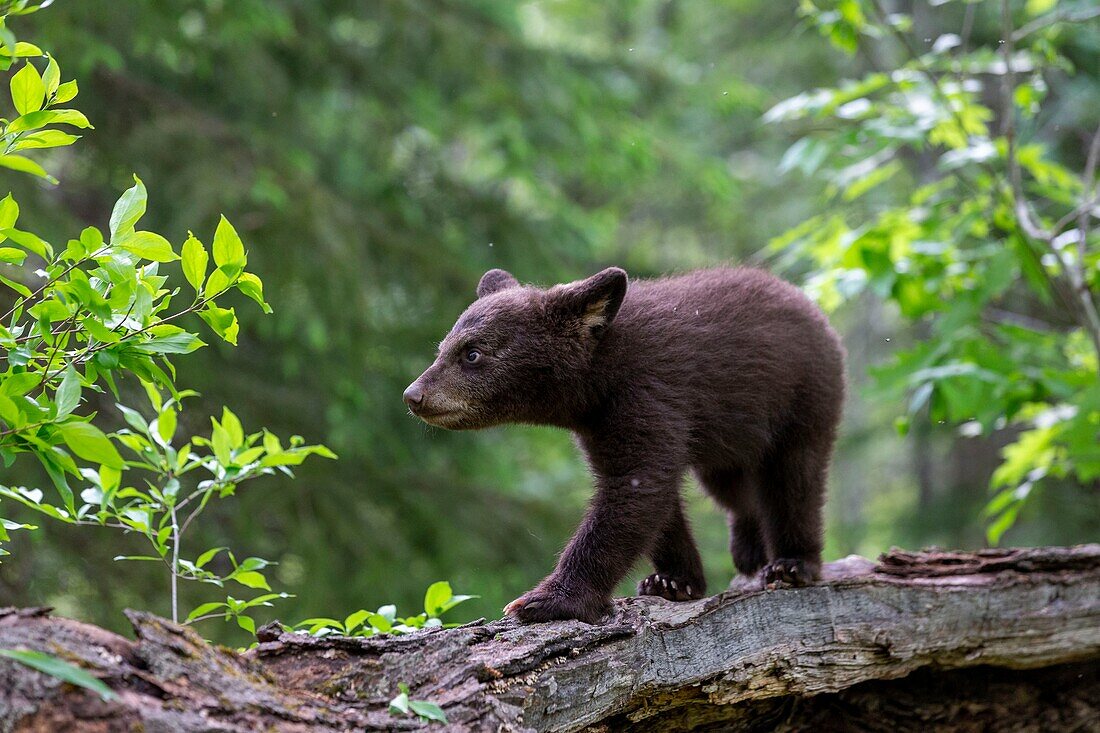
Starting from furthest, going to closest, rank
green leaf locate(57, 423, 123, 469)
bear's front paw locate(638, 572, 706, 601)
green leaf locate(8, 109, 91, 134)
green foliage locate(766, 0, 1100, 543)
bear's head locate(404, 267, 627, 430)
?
green foliage locate(766, 0, 1100, 543)
bear's front paw locate(638, 572, 706, 601)
bear's head locate(404, 267, 627, 430)
green leaf locate(8, 109, 91, 134)
green leaf locate(57, 423, 123, 469)

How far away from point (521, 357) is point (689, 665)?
1323 mm

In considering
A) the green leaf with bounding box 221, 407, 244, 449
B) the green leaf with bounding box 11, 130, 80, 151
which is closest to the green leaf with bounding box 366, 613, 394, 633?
the green leaf with bounding box 221, 407, 244, 449

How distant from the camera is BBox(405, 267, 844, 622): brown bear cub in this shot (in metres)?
3.75

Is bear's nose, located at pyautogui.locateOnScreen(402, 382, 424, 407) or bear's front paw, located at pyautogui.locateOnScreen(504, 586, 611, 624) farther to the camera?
bear's nose, located at pyautogui.locateOnScreen(402, 382, 424, 407)

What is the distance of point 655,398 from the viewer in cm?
396

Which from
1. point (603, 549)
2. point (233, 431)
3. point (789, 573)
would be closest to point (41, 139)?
point (233, 431)

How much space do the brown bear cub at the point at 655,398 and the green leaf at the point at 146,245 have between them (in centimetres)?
143

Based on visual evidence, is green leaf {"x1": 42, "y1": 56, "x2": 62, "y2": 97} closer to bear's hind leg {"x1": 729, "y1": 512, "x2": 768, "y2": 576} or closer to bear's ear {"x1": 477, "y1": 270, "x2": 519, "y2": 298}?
bear's ear {"x1": 477, "y1": 270, "x2": 519, "y2": 298}

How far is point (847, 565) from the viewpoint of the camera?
4.88 meters

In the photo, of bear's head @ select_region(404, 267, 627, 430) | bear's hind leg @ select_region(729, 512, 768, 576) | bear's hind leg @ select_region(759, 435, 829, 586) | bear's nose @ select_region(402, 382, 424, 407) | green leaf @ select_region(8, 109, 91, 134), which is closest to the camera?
green leaf @ select_region(8, 109, 91, 134)

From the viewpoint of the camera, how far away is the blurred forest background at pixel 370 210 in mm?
7348

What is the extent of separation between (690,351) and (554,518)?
5.52 m

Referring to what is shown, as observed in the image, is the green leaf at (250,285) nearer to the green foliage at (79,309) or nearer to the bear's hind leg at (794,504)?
the green foliage at (79,309)

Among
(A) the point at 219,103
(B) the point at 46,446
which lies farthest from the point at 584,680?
(A) the point at 219,103
